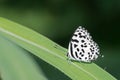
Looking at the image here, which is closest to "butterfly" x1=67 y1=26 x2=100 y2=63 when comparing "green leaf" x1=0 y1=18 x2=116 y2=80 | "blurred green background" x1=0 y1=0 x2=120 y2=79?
"green leaf" x1=0 y1=18 x2=116 y2=80

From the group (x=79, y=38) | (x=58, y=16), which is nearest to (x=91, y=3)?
(x=58, y=16)

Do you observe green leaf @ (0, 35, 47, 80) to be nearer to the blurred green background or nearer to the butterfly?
the butterfly

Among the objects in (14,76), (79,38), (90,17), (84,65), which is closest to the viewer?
(14,76)

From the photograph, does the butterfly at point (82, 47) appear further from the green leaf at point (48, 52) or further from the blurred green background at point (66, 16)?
the blurred green background at point (66, 16)

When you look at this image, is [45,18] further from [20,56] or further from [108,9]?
[20,56]

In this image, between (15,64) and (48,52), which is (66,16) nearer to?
(48,52)

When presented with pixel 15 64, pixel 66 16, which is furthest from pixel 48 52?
pixel 66 16

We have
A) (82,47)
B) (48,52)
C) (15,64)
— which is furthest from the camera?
(82,47)
